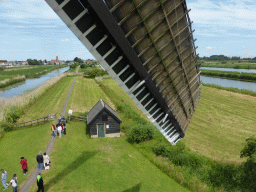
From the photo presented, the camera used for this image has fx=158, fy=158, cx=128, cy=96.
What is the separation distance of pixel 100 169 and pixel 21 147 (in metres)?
9.60

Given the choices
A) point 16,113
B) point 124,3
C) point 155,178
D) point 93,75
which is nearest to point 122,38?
point 124,3

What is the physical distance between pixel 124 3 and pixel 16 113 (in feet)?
96.7

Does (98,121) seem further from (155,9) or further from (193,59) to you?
(155,9)

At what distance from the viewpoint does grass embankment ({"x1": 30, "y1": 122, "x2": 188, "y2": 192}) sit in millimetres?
12289

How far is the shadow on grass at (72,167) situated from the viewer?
11.9 metres

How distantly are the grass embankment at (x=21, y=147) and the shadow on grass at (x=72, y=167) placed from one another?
2.15m

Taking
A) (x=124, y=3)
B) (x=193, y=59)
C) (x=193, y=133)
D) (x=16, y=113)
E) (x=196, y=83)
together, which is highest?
(x=124, y=3)

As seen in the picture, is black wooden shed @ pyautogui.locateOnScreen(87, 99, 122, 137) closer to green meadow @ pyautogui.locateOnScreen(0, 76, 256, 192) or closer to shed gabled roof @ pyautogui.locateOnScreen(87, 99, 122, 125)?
shed gabled roof @ pyautogui.locateOnScreen(87, 99, 122, 125)

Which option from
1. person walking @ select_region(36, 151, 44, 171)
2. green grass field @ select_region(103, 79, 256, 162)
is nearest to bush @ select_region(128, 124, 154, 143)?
green grass field @ select_region(103, 79, 256, 162)

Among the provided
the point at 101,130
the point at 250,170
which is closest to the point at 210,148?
the point at 250,170

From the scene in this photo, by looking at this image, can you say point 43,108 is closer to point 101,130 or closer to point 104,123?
point 101,130

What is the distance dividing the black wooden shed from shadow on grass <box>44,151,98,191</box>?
3.76 meters

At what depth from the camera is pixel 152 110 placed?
8938 millimetres

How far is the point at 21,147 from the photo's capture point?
1722cm
